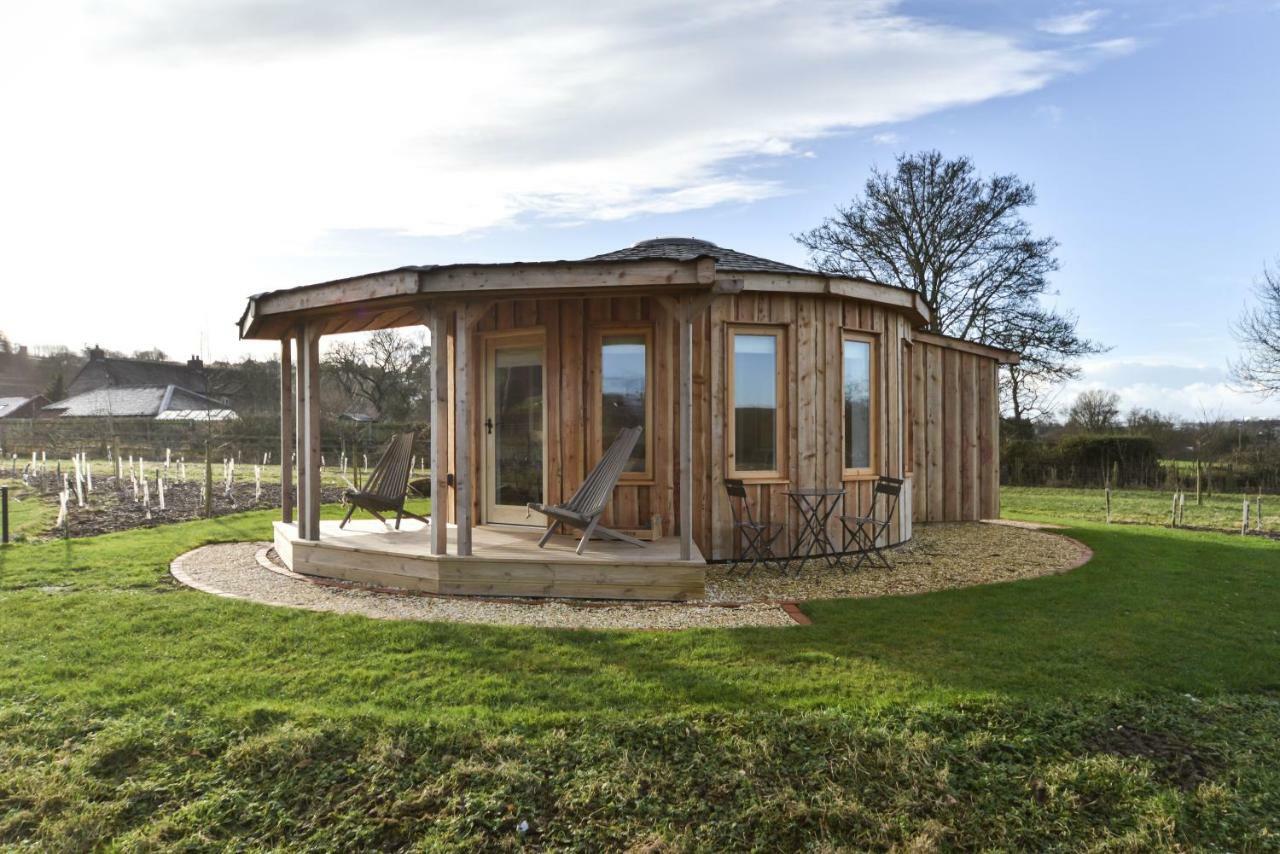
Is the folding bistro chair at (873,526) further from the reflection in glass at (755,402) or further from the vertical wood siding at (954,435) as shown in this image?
the vertical wood siding at (954,435)

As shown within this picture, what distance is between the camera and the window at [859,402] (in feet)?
24.0

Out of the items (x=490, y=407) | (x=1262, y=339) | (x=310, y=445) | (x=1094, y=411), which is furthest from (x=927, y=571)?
(x=1094, y=411)

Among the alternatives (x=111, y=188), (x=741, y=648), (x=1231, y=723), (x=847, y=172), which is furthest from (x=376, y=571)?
(x=847, y=172)

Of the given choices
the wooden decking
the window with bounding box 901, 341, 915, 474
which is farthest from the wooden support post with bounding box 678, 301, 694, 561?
the window with bounding box 901, 341, 915, 474

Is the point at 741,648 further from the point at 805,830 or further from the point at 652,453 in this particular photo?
the point at 652,453

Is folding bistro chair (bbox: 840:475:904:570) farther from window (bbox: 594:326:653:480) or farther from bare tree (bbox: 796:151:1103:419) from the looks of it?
bare tree (bbox: 796:151:1103:419)

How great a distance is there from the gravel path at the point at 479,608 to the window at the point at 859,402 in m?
2.87

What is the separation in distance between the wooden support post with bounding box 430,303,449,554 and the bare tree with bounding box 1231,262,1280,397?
19338 mm

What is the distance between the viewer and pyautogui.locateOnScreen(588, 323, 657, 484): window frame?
6.66 meters

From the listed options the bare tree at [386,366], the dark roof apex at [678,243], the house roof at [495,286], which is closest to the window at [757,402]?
the house roof at [495,286]

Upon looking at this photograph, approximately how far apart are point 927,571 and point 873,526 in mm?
989

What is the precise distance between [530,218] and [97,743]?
11.0 m

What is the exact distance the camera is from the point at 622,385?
6.74 meters

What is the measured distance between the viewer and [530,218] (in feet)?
41.6
